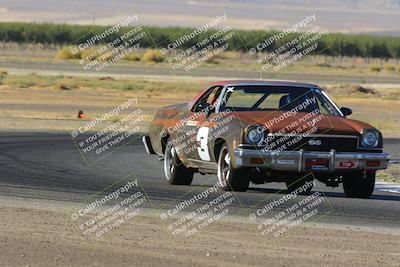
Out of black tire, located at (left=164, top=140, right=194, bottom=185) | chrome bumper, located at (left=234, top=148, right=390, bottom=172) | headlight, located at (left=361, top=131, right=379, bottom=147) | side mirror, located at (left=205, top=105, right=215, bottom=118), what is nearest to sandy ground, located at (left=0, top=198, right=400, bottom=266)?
chrome bumper, located at (left=234, top=148, right=390, bottom=172)

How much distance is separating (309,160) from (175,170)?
2.68 meters

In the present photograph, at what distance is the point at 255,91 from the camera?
Answer: 16.3m

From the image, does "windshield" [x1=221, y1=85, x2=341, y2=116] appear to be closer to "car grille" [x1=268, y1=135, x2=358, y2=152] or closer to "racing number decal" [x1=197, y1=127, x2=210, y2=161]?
"racing number decal" [x1=197, y1=127, x2=210, y2=161]

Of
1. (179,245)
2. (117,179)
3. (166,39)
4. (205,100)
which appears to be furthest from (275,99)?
(166,39)

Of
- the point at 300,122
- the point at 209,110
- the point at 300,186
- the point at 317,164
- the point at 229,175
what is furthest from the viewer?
the point at 300,186

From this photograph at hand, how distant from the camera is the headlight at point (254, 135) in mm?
14820

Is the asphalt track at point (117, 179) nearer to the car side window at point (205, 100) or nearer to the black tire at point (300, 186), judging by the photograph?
the black tire at point (300, 186)

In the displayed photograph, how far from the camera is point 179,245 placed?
1095 centimetres

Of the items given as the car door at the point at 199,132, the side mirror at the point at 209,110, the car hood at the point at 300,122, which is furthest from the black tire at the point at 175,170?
the car hood at the point at 300,122

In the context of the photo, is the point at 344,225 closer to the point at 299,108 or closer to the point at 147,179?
the point at 299,108

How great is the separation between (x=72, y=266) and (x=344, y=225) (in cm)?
418

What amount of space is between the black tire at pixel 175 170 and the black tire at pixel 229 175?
1.34 m

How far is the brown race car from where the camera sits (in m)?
14.9

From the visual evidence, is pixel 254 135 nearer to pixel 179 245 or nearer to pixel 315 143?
pixel 315 143
